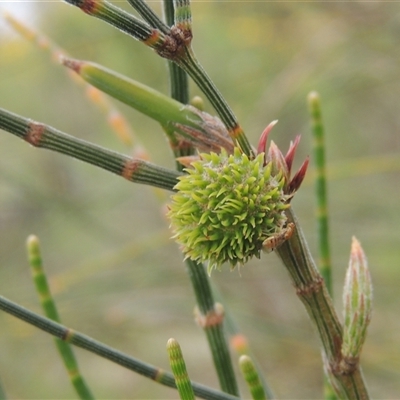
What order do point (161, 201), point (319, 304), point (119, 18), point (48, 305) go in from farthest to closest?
point (161, 201)
point (48, 305)
point (319, 304)
point (119, 18)

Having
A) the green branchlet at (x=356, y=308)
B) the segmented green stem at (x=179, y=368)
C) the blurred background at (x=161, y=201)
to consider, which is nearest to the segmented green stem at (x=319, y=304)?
the green branchlet at (x=356, y=308)

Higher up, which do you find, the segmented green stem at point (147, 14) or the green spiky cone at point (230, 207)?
the segmented green stem at point (147, 14)

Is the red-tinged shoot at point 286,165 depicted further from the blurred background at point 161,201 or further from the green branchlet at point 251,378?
the blurred background at point 161,201

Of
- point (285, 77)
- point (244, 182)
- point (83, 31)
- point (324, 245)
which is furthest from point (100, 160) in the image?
point (83, 31)

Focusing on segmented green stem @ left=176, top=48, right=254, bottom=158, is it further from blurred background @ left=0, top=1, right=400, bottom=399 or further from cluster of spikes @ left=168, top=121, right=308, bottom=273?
blurred background @ left=0, top=1, right=400, bottom=399

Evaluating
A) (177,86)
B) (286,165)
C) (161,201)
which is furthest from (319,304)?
(161,201)

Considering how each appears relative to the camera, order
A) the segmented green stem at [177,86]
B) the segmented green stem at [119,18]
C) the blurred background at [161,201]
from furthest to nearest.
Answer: the blurred background at [161,201]
the segmented green stem at [177,86]
the segmented green stem at [119,18]

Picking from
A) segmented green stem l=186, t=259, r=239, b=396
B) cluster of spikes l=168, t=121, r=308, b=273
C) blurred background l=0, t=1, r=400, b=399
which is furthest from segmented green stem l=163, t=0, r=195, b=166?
blurred background l=0, t=1, r=400, b=399

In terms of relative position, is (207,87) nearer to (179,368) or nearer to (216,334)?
(179,368)
